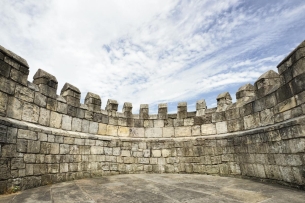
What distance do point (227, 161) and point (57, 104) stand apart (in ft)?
20.7

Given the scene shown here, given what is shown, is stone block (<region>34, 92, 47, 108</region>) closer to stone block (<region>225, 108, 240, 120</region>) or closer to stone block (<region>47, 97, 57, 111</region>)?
stone block (<region>47, 97, 57, 111</region>)

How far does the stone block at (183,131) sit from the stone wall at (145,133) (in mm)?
43

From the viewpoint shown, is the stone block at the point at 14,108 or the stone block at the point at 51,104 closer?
the stone block at the point at 14,108

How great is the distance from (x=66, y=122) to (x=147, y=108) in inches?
146

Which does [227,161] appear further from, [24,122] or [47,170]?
[24,122]

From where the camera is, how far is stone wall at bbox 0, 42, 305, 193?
15.1ft

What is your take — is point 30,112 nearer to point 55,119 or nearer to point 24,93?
point 24,93

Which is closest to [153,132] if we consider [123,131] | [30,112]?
[123,131]

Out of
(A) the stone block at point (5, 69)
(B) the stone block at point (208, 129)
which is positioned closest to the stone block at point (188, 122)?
(B) the stone block at point (208, 129)

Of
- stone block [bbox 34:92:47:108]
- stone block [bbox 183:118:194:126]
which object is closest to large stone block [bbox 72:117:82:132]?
stone block [bbox 34:92:47:108]

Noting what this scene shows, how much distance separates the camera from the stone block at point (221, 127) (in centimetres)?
731

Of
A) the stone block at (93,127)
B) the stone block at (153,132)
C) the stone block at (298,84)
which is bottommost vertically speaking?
the stone block at (153,132)

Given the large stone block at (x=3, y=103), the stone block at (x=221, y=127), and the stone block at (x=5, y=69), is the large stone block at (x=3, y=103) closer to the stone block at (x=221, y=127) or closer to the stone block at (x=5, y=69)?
the stone block at (x=5, y=69)

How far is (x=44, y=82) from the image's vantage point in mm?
5898
